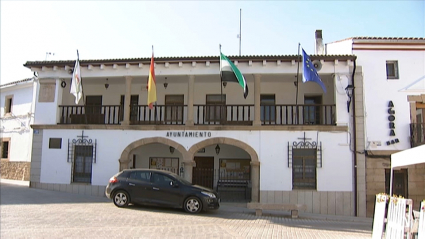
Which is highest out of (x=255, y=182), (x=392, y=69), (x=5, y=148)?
(x=392, y=69)

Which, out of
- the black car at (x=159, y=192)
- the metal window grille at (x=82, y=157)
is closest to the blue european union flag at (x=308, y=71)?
the black car at (x=159, y=192)

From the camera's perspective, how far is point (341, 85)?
1578cm

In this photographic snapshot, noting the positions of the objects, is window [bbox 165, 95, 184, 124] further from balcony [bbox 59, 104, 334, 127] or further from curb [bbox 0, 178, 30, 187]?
curb [bbox 0, 178, 30, 187]

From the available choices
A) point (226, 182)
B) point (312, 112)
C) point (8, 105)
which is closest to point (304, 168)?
point (312, 112)

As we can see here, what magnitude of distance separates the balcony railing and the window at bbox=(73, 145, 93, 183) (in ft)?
44.1

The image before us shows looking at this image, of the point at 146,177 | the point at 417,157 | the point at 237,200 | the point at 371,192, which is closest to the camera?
the point at 417,157

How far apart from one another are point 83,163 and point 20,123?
748 cm

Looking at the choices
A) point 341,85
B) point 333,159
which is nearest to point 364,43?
point 341,85

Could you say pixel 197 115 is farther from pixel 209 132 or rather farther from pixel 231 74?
pixel 231 74

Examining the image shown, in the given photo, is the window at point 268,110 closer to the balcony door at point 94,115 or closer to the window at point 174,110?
the window at point 174,110

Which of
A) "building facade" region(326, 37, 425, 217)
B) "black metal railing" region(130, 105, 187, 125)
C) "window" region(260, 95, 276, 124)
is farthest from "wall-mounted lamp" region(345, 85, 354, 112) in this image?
"black metal railing" region(130, 105, 187, 125)

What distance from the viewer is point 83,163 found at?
54.6ft

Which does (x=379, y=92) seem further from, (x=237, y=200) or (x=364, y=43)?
(x=237, y=200)

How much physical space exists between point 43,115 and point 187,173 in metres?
7.19
